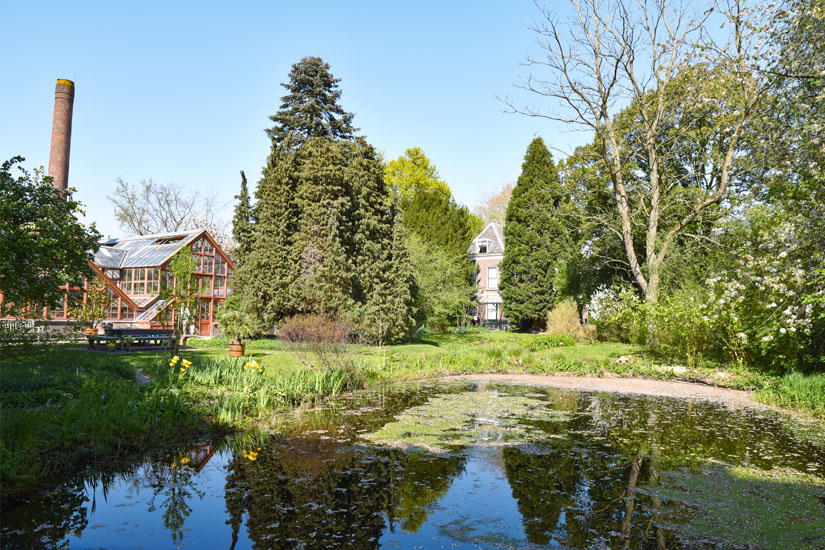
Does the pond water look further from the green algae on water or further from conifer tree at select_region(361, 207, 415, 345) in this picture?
conifer tree at select_region(361, 207, 415, 345)

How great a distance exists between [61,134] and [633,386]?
2511cm

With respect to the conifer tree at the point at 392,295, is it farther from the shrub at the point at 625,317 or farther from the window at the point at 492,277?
the window at the point at 492,277

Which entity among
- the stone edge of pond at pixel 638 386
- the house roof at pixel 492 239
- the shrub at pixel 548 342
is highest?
the house roof at pixel 492 239

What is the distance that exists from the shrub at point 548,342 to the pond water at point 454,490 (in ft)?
33.2

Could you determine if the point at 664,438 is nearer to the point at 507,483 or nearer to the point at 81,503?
the point at 507,483

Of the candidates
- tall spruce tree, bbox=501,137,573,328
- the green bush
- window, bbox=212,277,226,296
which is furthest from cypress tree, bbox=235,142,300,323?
tall spruce tree, bbox=501,137,573,328

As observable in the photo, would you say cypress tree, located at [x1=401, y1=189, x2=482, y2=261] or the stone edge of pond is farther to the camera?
cypress tree, located at [x1=401, y1=189, x2=482, y2=261]

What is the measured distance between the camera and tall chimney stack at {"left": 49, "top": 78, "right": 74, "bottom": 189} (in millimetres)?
23359

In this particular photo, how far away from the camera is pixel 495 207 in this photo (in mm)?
50906

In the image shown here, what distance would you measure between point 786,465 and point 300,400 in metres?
7.38

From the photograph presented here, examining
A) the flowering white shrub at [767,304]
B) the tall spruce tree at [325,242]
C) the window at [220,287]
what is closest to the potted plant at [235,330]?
the tall spruce tree at [325,242]

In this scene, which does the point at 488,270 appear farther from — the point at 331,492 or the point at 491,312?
the point at 331,492

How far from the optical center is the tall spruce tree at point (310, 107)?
24875 mm

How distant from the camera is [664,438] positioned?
747 centimetres
